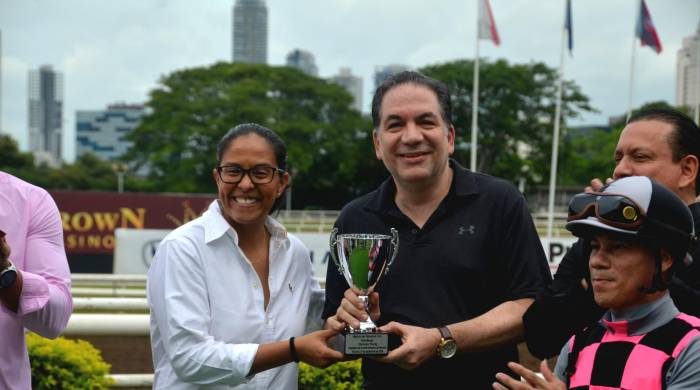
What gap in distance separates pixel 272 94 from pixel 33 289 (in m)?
38.7

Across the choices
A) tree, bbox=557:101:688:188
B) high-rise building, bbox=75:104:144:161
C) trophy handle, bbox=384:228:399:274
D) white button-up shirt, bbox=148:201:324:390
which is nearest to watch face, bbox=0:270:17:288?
white button-up shirt, bbox=148:201:324:390

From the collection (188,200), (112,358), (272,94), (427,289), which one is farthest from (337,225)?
(272,94)

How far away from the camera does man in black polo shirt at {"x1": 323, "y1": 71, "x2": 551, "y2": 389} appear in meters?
2.40

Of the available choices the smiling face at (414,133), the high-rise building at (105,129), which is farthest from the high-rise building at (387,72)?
the high-rise building at (105,129)

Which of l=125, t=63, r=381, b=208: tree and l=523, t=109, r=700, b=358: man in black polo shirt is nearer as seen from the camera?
l=523, t=109, r=700, b=358: man in black polo shirt

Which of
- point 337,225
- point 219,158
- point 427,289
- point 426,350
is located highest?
point 219,158

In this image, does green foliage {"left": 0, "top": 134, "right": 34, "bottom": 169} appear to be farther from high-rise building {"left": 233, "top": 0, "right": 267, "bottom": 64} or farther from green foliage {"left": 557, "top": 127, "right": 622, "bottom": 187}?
high-rise building {"left": 233, "top": 0, "right": 267, "bottom": 64}

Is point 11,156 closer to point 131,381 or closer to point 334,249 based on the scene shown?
point 131,381

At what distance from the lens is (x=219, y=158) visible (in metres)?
2.65

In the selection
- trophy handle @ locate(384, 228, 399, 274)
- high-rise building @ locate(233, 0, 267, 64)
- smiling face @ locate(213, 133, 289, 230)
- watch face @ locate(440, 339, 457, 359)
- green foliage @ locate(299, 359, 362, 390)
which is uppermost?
high-rise building @ locate(233, 0, 267, 64)

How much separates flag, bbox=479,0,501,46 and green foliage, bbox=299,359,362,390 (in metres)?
16.3

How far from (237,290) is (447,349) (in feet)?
2.37

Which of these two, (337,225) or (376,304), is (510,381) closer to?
(376,304)

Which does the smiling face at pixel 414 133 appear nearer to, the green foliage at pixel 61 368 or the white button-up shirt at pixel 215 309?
the white button-up shirt at pixel 215 309
